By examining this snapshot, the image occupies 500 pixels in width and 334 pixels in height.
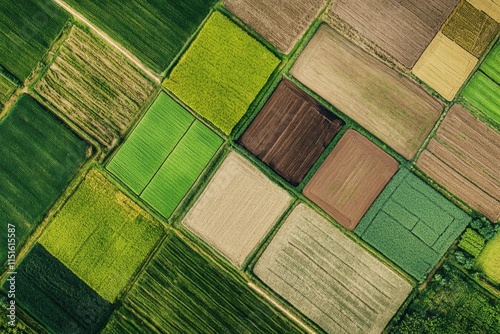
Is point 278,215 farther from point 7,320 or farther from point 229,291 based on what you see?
point 7,320

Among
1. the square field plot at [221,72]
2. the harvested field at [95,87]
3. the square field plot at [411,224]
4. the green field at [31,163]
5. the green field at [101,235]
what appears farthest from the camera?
the harvested field at [95,87]

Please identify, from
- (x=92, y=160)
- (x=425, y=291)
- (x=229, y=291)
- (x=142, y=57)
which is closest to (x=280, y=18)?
(x=142, y=57)

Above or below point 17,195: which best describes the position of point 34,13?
above

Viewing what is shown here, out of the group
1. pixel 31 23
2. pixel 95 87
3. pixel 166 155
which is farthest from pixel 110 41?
pixel 166 155

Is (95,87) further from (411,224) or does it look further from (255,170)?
(411,224)

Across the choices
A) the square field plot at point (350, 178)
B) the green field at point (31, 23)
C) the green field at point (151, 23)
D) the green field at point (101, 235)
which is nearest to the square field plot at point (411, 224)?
the square field plot at point (350, 178)

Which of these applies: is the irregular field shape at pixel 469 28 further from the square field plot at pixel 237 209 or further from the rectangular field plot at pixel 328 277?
the square field plot at pixel 237 209

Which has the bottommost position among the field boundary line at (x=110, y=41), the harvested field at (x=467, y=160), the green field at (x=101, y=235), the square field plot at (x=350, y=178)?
the green field at (x=101, y=235)
